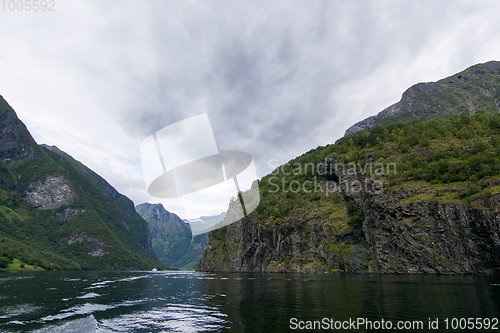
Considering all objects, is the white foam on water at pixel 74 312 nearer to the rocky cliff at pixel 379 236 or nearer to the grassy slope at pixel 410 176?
the rocky cliff at pixel 379 236

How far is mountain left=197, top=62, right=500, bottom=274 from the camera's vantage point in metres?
48.2

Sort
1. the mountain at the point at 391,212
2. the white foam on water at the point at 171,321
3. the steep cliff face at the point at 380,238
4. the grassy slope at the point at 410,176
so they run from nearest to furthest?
the white foam on water at the point at 171,321
the steep cliff face at the point at 380,238
the mountain at the point at 391,212
the grassy slope at the point at 410,176

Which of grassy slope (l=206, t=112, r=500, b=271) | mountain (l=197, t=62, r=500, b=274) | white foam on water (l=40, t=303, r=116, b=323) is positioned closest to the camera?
white foam on water (l=40, t=303, r=116, b=323)

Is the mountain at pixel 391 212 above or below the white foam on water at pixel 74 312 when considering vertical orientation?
above

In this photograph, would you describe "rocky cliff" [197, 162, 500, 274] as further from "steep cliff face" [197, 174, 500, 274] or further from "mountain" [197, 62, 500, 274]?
"mountain" [197, 62, 500, 274]

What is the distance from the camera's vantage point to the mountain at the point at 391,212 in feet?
158

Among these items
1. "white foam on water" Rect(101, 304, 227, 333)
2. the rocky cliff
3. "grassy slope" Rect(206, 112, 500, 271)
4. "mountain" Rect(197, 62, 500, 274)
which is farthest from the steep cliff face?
"white foam on water" Rect(101, 304, 227, 333)

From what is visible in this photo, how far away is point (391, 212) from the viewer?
60.6m

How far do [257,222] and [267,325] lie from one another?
9711 cm

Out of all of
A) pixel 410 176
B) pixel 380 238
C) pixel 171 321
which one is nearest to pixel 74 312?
pixel 171 321

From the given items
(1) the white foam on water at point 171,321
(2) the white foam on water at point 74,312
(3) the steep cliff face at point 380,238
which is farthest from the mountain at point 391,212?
(2) the white foam on water at point 74,312

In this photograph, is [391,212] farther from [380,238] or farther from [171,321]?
[171,321]

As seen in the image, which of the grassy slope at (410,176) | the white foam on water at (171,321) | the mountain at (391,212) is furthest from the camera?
the grassy slope at (410,176)

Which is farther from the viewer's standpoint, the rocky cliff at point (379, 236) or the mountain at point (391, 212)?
the mountain at point (391, 212)
